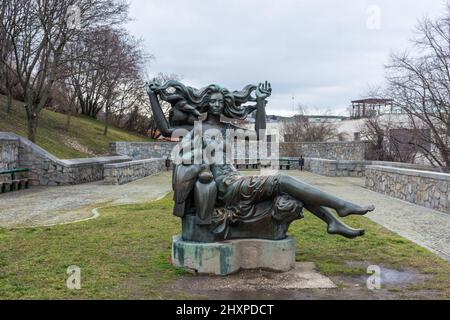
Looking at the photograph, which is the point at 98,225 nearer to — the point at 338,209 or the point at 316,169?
the point at 338,209

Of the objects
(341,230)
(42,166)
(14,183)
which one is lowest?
(14,183)

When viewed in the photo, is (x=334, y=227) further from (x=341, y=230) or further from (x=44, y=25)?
(x=44, y=25)

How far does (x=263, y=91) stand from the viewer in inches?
256

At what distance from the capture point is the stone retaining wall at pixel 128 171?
1783cm

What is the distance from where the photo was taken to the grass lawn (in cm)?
506

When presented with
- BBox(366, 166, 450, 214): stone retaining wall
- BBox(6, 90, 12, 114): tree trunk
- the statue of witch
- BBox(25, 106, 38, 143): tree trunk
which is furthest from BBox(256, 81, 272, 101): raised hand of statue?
BBox(6, 90, 12, 114): tree trunk

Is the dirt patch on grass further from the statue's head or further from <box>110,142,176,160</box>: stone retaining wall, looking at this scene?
<box>110,142,176,160</box>: stone retaining wall

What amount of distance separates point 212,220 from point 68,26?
17418mm

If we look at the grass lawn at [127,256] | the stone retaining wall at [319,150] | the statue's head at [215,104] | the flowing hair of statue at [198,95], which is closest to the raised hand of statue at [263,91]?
the flowing hair of statue at [198,95]

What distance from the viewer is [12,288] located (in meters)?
4.99

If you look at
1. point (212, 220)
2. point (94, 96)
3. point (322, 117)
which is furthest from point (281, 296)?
point (322, 117)

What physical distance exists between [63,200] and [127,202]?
5.75 feet

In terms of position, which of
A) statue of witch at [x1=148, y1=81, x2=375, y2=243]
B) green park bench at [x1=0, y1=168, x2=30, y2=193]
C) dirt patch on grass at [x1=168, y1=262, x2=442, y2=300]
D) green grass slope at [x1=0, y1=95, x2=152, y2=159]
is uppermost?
green grass slope at [x1=0, y1=95, x2=152, y2=159]

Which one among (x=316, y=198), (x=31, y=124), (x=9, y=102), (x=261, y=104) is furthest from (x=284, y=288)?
(x=9, y=102)
